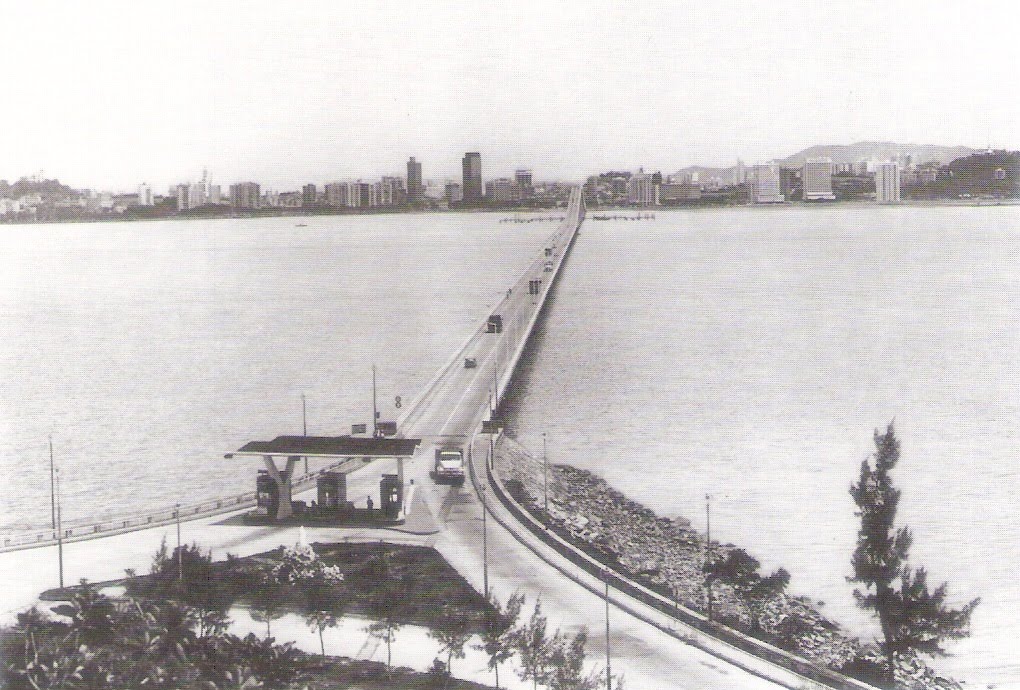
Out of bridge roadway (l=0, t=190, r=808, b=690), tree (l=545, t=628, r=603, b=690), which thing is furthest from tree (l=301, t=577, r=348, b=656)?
tree (l=545, t=628, r=603, b=690)

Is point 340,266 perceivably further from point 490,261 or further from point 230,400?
point 230,400

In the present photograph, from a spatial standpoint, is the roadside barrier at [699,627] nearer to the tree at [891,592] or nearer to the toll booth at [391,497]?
the tree at [891,592]

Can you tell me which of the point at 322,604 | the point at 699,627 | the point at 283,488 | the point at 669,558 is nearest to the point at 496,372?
the point at 669,558

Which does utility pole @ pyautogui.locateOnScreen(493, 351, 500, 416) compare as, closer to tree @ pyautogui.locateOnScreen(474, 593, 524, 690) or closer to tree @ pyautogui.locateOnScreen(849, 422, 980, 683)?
tree @ pyautogui.locateOnScreen(849, 422, 980, 683)

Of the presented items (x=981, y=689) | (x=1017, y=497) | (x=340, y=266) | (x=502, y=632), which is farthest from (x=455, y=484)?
(x=340, y=266)

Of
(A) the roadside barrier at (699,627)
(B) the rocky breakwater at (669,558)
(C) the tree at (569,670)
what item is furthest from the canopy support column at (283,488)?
(C) the tree at (569,670)
